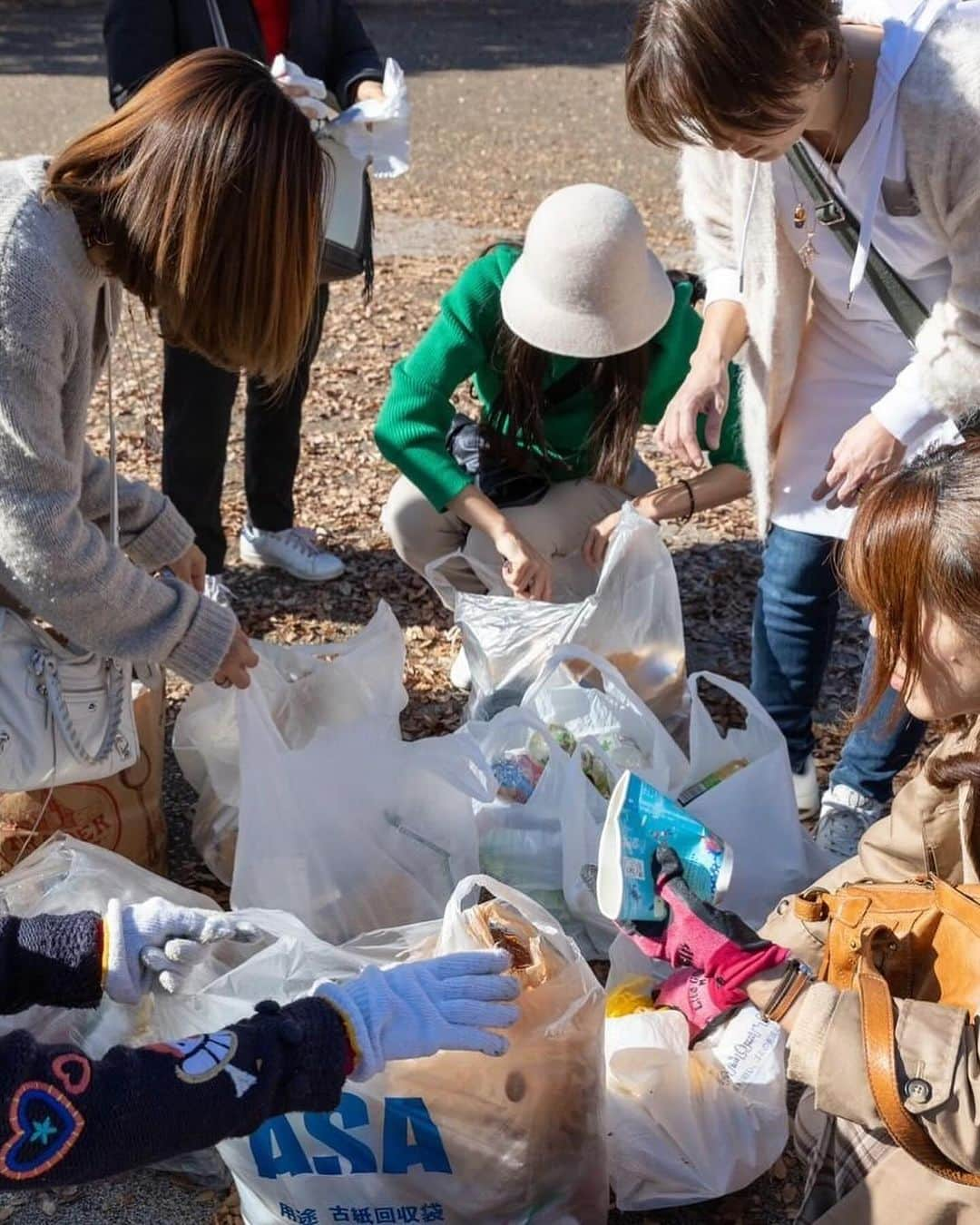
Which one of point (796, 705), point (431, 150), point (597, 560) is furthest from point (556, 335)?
point (431, 150)

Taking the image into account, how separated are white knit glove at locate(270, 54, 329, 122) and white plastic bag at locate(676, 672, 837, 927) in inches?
63.6

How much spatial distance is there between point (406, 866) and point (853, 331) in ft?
4.20

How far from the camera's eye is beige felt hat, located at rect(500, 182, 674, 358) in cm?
274

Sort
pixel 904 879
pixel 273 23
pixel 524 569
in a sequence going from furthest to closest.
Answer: pixel 273 23 → pixel 524 569 → pixel 904 879

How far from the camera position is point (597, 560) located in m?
3.08

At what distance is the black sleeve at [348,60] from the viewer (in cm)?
336

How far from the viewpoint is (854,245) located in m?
2.35

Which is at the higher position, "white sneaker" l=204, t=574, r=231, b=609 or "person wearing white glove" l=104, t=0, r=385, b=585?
"person wearing white glove" l=104, t=0, r=385, b=585

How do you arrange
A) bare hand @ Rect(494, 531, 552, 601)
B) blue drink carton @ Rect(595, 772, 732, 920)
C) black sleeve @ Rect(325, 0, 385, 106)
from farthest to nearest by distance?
black sleeve @ Rect(325, 0, 385, 106)
bare hand @ Rect(494, 531, 552, 601)
blue drink carton @ Rect(595, 772, 732, 920)

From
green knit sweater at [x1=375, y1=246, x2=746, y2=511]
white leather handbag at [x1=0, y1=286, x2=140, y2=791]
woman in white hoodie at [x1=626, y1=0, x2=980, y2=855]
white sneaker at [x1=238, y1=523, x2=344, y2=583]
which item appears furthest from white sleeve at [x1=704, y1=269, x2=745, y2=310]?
white sneaker at [x1=238, y1=523, x2=344, y2=583]

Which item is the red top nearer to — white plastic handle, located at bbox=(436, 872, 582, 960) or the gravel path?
the gravel path

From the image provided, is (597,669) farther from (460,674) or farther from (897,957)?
(897,957)

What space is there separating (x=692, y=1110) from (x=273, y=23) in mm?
2605

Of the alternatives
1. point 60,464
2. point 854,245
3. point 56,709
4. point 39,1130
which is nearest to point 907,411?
point 854,245
